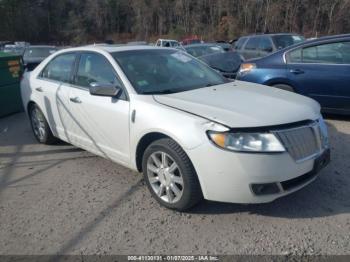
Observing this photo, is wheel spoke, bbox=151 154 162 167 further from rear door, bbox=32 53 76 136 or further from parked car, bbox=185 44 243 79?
parked car, bbox=185 44 243 79

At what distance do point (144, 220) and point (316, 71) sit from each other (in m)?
4.27

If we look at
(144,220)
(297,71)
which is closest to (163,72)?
(144,220)

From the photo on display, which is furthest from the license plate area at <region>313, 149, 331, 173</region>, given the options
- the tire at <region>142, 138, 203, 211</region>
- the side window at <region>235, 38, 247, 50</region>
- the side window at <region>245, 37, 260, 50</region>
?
the side window at <region>235, 38, 247, 50</region>

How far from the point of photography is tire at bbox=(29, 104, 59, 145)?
5.81 m

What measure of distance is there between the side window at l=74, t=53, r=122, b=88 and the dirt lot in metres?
1.18

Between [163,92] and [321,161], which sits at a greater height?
[163,92]

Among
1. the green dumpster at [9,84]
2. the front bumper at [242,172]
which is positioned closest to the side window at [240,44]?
the green dumpster at [9,84]

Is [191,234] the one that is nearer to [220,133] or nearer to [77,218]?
[220,133]

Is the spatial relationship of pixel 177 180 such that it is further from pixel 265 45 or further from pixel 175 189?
pixel 265 45

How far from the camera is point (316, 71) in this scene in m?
6.35

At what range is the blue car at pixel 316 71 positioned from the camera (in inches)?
240

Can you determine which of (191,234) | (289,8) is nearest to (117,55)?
(191,234)

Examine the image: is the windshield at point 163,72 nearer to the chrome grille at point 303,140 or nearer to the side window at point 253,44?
the chrome grille at point 303,140

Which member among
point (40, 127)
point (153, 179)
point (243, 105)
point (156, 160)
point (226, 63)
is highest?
point (243, 105)
